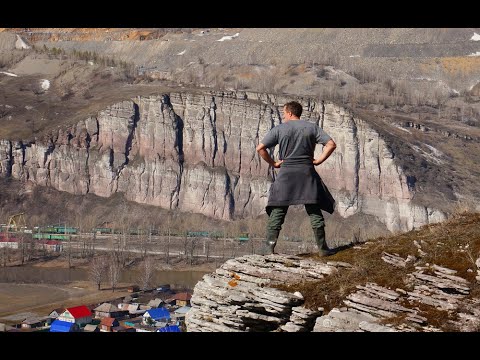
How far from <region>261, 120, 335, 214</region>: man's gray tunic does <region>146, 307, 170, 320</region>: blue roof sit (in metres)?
51.3

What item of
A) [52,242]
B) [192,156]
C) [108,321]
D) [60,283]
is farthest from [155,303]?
[192,156]

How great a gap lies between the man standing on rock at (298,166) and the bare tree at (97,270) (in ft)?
248

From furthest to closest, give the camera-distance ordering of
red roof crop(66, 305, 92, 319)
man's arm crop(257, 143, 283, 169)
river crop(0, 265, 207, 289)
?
1. river crop(0, 265, 207, 289)
2. red roof crop(66, 305, 92, 319)
3. man's arm crop(257, 143, 283, 169)

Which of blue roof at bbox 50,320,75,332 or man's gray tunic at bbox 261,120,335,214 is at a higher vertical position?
man's gray tunic at bbox 261,120,335,214

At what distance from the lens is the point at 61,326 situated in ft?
184

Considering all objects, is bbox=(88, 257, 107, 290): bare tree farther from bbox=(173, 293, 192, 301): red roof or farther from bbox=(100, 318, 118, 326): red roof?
bbox=(100, 318, 118, 326): red roof

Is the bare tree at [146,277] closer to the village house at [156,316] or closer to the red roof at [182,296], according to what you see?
the red roof at [182,296]

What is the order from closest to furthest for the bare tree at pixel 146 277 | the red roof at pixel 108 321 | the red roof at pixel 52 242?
the red roof at pixel 108 321 → the bare tree at pixel 146 277 → the red roof at pixel 52 242

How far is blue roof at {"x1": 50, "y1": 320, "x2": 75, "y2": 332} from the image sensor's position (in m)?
55.2

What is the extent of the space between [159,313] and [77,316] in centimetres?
488

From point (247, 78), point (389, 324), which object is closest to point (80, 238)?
point (247, 78)

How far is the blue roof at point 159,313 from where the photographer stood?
60.5 metres

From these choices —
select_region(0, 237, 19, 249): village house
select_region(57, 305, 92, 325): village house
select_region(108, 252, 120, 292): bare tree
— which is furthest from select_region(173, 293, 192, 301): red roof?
select_region(0, 237, 19, 249): village house

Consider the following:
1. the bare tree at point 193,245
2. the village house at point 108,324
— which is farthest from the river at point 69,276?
the village house at point 108,324
